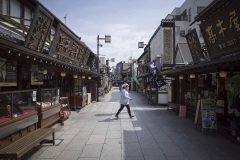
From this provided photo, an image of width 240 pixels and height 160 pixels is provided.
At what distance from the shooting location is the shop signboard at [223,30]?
8.50 meters

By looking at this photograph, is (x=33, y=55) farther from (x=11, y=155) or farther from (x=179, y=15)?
(x=179, y=15)

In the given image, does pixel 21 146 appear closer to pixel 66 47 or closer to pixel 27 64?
pixel 27 64

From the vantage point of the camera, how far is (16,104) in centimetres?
737

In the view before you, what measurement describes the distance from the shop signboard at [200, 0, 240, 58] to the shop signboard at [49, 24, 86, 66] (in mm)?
7942

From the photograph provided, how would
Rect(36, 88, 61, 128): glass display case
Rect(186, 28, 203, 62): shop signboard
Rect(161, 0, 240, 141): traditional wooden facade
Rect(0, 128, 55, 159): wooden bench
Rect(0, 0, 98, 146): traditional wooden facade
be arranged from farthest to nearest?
1. Rect(186, 28, 203, 62): shop signboard
2. Rect(36, 88, 61, 128): glass display case
3. Rect(161, 0, 240, 141): traditional wooden facade
4. Rect(0, 0, 98, 146): traditional wooden facade
5. Rect(0, 128, 55, 159): wooden bench

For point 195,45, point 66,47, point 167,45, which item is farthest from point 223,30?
point 167,45

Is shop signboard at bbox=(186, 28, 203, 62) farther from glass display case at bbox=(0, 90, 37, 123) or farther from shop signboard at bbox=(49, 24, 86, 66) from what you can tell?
glass display case at bbox=(0, 90, 37, 123)

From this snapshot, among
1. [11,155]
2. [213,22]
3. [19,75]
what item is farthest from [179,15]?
[11,155]

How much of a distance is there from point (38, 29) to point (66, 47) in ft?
17.9

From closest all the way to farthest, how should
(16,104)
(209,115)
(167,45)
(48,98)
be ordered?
1. (16,104)
2. (209,115)
3. (48,98)
4. (167,45)

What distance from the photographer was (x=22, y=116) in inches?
303

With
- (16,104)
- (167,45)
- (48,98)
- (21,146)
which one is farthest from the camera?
(167,45)

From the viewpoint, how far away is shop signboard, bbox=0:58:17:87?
796 centimetres

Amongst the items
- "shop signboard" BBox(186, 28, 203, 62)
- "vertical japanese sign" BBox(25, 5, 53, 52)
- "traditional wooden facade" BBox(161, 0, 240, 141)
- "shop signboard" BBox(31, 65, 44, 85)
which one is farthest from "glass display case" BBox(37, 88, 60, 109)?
"shop signboard" BBox(186, 28, 203, 62)
